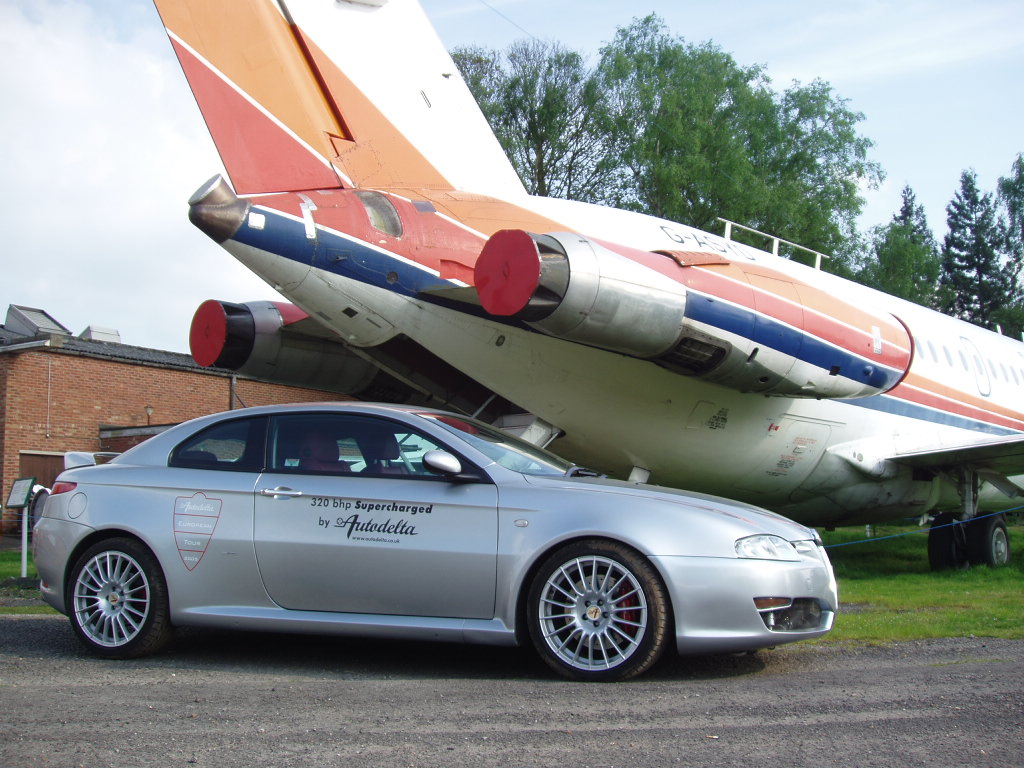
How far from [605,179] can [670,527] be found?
32298 millimetres

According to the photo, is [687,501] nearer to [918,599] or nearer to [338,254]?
[338,254]

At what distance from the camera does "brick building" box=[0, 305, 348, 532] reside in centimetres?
2133

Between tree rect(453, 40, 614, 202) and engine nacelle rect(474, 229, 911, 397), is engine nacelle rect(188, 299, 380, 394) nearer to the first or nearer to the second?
engine nacelle rect(474, 229, 911, 397)

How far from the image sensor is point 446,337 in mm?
9109

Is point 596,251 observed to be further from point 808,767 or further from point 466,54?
point 466,54

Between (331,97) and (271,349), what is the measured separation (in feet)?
8.90

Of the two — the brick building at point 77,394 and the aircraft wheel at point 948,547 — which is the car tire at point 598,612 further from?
the brick building at point 77,394

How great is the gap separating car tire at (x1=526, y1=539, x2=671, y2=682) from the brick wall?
15.1 meters

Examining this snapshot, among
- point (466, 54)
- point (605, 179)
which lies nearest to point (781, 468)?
point (605, 179)

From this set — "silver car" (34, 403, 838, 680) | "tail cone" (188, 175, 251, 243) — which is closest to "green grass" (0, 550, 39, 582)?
"tail cone" (188, 175, 251, 243)

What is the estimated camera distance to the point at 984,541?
1262 cm

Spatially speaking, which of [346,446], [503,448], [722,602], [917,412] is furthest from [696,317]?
[917,412]

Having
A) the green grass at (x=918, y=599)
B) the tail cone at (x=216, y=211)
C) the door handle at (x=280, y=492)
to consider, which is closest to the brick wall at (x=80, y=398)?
the green grass at (x=918, y=599)

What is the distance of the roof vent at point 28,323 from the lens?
2417 cm
